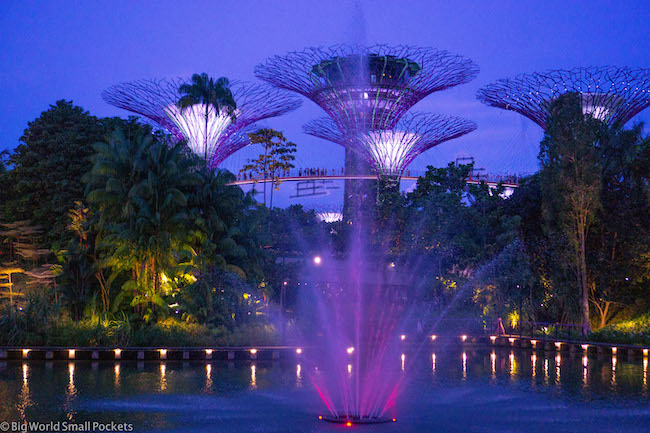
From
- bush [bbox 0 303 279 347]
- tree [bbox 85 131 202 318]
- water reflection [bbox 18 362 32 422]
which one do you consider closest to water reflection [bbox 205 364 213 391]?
bush [bbox 0 303 279 347]

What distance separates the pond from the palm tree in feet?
72.8

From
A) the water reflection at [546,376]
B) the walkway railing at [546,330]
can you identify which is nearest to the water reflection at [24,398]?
the water reflection at [546,376]

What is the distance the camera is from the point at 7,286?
30000 millimetres

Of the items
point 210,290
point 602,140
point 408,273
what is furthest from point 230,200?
point 602,140

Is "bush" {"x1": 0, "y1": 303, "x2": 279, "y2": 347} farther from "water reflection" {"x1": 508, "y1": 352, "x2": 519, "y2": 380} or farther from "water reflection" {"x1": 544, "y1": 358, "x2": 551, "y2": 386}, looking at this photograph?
"water reflection" {"x1": 544, "y1": 358, "x2": 551, "y2": 386}

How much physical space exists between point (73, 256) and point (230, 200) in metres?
6.10

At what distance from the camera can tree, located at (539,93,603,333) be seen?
25359 millimetres

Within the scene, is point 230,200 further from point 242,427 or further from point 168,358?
point 242,427

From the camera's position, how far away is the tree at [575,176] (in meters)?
25.4

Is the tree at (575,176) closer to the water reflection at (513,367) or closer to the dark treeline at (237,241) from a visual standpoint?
the dark treeline at (237,241)

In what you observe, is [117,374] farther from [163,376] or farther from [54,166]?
[54,166]

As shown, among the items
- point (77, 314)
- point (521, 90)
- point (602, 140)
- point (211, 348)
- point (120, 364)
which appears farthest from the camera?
point (521, 90)

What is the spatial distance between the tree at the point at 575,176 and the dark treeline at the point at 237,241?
2.4 inches

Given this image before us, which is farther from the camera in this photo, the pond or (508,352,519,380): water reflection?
(508,352,519,380): water reflection
